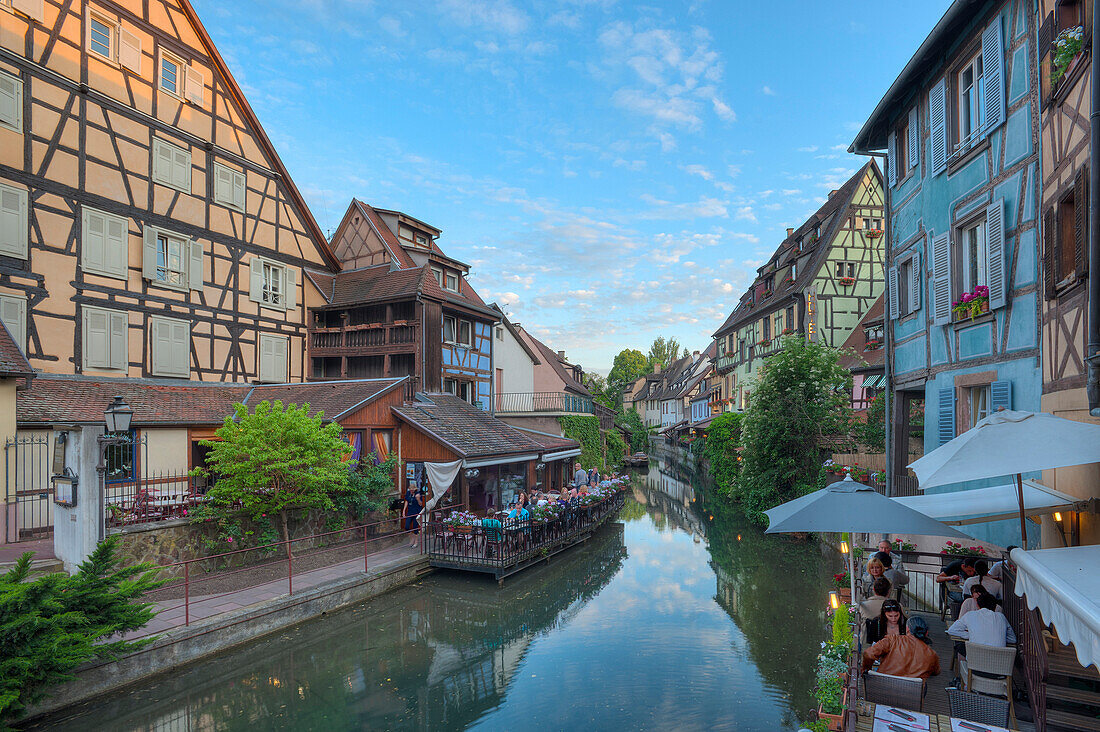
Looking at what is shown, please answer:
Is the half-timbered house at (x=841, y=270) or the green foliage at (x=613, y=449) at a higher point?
the half-timbered house at (x=841, y=270)

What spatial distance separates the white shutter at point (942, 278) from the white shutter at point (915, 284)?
0.79 metres

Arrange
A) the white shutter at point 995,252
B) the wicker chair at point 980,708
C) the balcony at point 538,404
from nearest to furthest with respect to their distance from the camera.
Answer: the wicker chair at point 980,708
the white shutter at point 995,252
the balcony at point 538,404

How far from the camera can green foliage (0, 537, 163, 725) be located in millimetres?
6375

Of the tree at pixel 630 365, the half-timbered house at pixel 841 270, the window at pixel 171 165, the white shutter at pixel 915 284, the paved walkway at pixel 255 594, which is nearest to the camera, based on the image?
the paved walkway at pixel 255 594

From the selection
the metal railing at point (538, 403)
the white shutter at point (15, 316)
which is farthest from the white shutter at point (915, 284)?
the white shutter at point (15, 316)

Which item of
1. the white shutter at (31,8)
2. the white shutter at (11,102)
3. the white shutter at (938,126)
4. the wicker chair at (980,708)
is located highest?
the white shutter at (31,8)

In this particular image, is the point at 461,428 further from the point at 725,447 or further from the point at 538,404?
the point at 725,447

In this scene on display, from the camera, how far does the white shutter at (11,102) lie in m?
14.7

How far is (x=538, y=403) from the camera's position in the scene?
96.6 ft

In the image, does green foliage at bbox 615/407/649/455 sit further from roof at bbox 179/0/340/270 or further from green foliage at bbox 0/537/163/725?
green foliage at bbox 0/537/163/725

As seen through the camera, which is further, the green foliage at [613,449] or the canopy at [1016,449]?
the green foliage at [613,449]

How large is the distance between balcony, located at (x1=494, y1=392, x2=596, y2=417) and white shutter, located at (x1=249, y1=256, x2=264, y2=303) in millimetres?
10843

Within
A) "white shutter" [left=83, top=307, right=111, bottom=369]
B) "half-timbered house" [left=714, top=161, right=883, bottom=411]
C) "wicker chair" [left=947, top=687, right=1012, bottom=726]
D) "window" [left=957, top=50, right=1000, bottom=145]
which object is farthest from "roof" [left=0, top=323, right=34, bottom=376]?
"half-timbered house" [left=714, top=161, right=883, bottom=411]

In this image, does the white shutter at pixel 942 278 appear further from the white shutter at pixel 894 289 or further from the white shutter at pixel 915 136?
the white shutter at pixel 915 136
